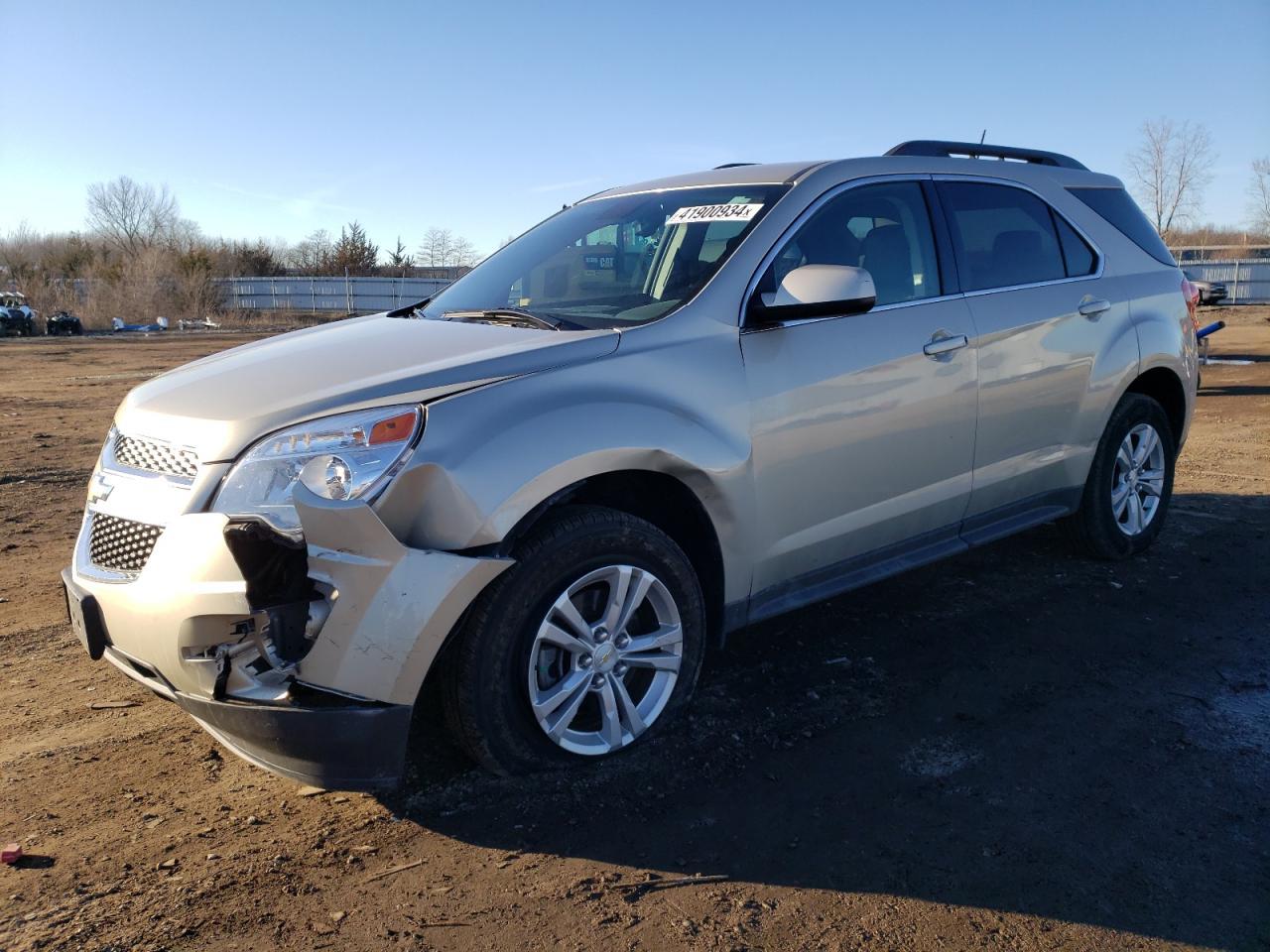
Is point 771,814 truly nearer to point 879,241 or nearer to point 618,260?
point 618,260

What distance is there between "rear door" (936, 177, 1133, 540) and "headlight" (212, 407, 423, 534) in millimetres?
2598

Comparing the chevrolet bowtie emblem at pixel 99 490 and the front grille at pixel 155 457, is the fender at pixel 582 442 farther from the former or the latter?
the chevrolet bowtie emblem at pixel 99 490

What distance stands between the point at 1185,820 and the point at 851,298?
1.89 m

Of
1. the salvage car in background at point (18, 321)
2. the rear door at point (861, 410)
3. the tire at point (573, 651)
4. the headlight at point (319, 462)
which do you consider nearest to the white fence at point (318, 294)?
the salvage car in background at point (18, 321)

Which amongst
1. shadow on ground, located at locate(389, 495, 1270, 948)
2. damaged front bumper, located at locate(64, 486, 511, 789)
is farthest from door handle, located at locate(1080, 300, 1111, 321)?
damaged front bumper, located at locate(64, 486, 511, 789)

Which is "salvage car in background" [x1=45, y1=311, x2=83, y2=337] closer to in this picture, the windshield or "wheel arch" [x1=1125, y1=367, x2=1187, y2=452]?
the windshield

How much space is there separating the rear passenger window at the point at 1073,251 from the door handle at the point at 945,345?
1117 mm

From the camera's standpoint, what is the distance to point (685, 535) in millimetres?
3598

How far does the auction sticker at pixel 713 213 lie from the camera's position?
152 inches

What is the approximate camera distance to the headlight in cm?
275

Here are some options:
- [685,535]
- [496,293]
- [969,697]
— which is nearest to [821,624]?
[969,697]

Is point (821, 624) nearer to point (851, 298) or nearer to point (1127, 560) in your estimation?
point (851, 298)

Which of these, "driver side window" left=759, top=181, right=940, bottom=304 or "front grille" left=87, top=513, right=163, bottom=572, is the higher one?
"driver side window" left=759, top=181, right=940, bottom=304

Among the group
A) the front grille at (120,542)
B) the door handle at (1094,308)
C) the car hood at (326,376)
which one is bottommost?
the front grille at (120,542)
